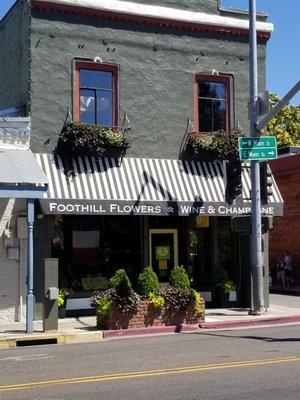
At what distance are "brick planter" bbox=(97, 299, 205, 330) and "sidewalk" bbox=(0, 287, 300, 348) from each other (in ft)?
0.79

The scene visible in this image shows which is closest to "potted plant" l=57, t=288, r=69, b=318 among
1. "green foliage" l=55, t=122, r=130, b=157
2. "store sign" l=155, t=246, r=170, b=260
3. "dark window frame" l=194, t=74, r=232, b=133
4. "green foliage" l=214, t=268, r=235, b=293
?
"store sign" l=155, t=246, r=170, b=260

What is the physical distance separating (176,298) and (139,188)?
353 centimetres

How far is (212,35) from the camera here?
1966 cm

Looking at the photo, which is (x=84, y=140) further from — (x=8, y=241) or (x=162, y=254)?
(x=162, y=254)

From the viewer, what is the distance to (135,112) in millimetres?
18484

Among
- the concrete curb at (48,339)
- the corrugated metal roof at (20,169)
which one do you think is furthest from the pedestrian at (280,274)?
the concrete curb at (48,339)

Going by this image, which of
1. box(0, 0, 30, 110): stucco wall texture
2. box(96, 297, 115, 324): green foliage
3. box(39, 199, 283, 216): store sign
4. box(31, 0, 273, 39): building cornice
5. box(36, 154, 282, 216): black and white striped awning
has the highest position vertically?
box(31, 0, 273, 39): building cornice

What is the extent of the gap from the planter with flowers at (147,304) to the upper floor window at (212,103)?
556cm

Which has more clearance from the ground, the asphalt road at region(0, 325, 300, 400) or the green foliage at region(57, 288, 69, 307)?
the green foliage at region(57, 288, 69, 307)

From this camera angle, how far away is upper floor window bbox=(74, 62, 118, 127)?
17969 mm

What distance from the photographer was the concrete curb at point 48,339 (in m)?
13.4

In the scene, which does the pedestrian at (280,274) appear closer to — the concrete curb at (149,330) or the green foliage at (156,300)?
the concrete curb at (149,330)

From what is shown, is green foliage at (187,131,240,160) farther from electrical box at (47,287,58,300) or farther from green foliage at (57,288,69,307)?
electrical box at (47,287,58,300)

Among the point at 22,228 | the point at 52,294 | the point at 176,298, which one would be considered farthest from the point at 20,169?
the point at 176,298
